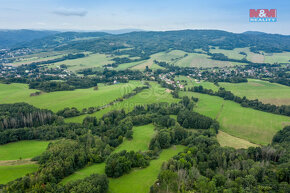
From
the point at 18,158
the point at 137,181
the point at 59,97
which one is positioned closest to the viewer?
the point at 137,181

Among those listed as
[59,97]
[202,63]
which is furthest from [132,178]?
[202,63]

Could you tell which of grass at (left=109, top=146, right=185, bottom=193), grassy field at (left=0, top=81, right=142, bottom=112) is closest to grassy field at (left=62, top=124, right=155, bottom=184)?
grass at (left=109, top=146, right=185, bottom=193)

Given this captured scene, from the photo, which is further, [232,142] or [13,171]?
[232,142]

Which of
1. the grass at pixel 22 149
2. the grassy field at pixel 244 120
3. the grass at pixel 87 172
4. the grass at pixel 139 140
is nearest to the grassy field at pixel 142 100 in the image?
the grass at pixel 22 149

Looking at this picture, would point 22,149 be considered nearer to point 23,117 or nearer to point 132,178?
point 23,117

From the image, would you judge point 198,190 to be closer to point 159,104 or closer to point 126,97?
point 159,104
